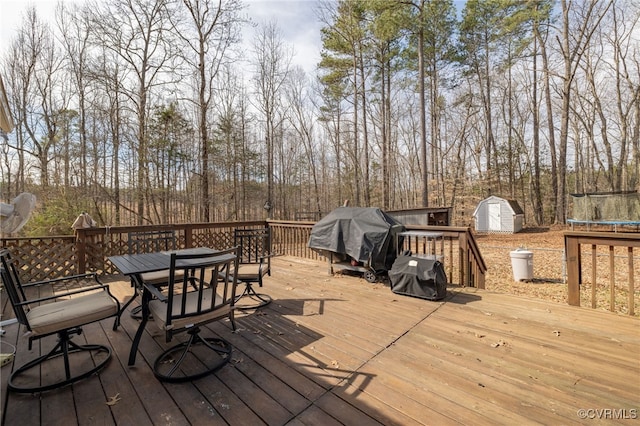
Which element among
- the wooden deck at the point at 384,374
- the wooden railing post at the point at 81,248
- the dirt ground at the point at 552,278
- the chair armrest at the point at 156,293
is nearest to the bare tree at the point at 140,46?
the wooden railing post at the point at 81,248

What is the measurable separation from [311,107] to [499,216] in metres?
12.8

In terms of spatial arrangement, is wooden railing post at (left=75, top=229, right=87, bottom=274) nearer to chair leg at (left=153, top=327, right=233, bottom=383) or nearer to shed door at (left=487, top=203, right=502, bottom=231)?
chair leg at (left=153, top=327, right=233, bottom=383)

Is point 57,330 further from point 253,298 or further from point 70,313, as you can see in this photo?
point 253,298

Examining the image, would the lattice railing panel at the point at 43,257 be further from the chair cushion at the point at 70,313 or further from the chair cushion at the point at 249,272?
the chair cushion at the point at 249,272

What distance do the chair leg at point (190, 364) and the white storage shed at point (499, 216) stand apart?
15696mm

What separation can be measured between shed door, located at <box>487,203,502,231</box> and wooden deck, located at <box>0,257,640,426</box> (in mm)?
13160

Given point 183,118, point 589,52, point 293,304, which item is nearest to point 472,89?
point 589,52

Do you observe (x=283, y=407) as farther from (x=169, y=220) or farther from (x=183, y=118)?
(x=169, y=220)

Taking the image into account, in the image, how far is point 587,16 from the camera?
12.2m

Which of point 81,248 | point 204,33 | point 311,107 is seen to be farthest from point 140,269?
point 311,107

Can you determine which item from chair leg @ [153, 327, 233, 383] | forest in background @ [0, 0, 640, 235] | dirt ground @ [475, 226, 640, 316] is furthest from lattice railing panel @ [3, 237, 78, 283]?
dirt ground @ [475, 226, 640, 316]

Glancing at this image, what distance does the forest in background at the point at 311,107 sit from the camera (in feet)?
33.7

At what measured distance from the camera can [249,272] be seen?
3.48 metres

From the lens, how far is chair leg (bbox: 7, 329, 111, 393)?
6.35ft
